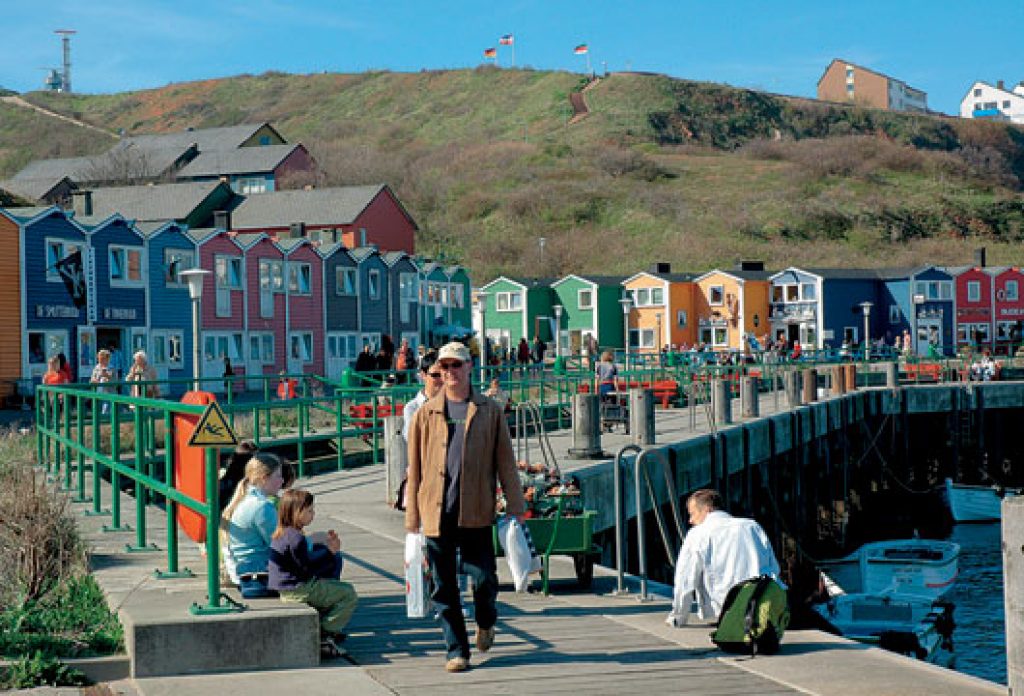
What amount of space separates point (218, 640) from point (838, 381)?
3676cm

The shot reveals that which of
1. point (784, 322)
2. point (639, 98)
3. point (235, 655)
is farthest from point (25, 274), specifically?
point (639, 98)

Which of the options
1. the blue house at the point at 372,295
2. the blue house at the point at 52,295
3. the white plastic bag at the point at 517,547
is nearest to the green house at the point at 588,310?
the blue house at the point at 372,295

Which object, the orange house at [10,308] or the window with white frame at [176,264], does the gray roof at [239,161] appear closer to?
the window with white frame at [176,264]

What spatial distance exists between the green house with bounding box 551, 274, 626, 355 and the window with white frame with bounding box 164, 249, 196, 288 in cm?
3312

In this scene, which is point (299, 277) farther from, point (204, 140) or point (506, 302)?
point (204, 140)

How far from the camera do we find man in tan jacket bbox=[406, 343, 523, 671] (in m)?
7.58

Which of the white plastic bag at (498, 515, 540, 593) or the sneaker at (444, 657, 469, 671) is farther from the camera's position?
the white plastic bag at (498, 515, 540, 593)

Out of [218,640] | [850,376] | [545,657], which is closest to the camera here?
[218,640]

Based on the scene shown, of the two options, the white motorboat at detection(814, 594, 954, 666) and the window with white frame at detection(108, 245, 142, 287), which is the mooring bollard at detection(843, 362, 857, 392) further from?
the window with white frame at detection(108, 245, 142, 287)

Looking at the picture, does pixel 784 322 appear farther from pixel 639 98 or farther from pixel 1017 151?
pixel 1017 151

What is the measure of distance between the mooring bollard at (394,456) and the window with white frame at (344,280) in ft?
136

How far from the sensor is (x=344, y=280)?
5647cm

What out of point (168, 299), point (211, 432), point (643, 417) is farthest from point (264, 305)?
point (211, 432)

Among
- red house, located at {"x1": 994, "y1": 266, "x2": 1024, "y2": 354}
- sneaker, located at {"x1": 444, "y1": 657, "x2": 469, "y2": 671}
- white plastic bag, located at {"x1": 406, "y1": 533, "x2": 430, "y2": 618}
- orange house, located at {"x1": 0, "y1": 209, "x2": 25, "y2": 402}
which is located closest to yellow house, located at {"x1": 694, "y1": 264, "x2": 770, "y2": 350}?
red house, located at {"x1": 994, "y1": 266, "x2": 1024, "y2": 354}
